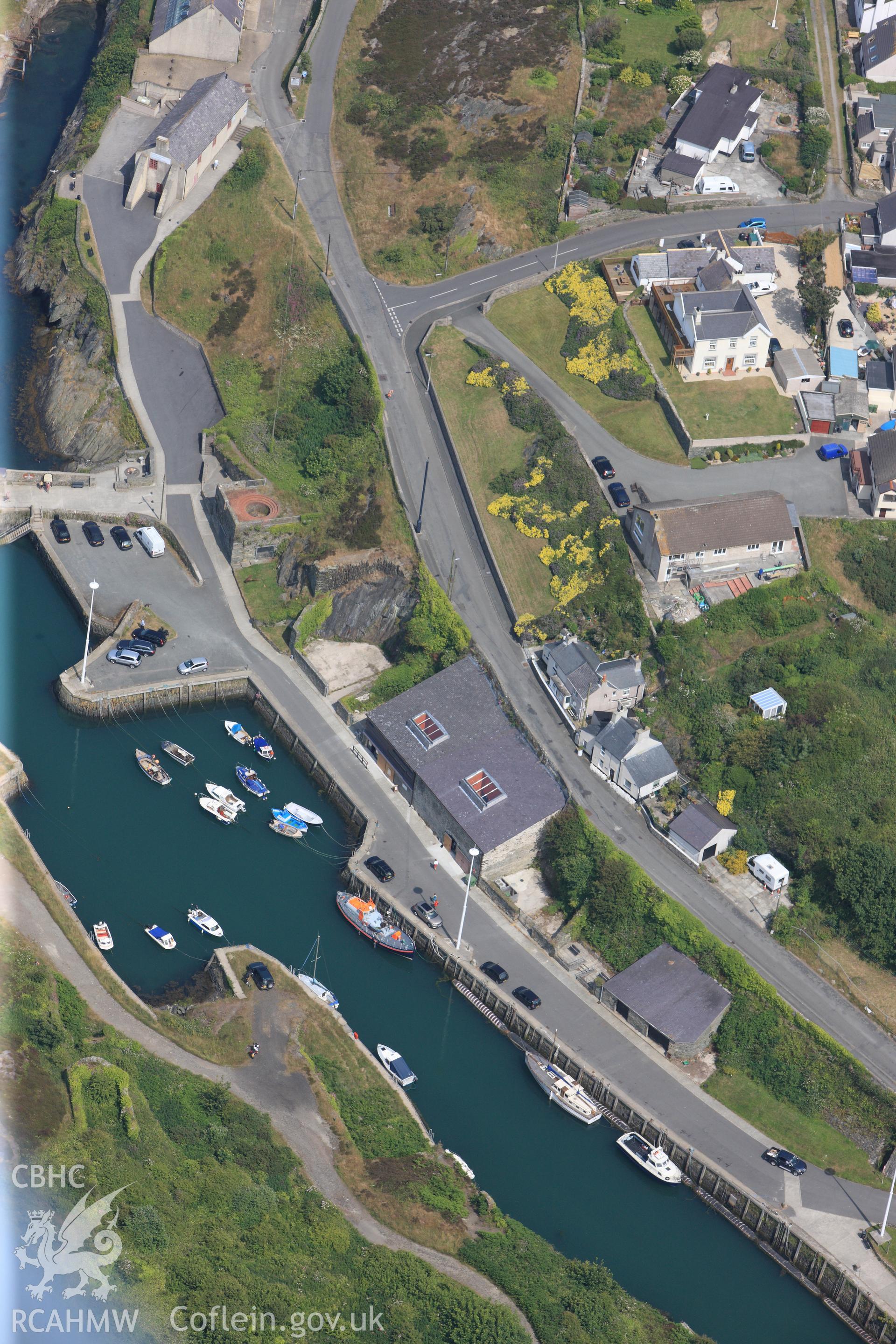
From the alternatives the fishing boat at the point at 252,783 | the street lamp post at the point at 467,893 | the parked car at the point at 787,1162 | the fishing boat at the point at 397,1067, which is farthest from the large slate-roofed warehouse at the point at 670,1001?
the fishing boat at the point at 252,783

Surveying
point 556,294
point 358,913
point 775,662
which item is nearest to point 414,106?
point 556,294

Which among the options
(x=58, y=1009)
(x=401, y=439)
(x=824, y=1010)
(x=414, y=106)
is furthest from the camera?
(x=414, y=106)

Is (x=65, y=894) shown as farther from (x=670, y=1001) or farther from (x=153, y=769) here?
(x=670, y=1001)

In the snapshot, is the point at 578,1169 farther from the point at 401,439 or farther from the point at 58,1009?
the point at 401,439

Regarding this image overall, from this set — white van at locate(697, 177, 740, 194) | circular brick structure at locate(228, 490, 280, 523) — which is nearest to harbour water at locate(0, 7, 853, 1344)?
circular brick structure at locate(228, 490, 280, 523)

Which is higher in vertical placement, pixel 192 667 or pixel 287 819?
pixel 192 667

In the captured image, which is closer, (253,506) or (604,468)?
(604,468)

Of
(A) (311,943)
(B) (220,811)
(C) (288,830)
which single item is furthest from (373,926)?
(B) (220,811)
